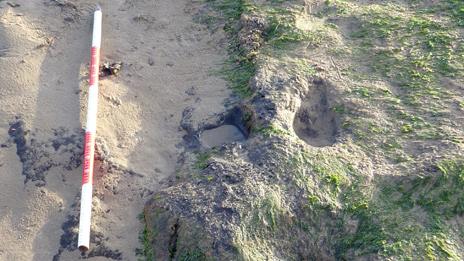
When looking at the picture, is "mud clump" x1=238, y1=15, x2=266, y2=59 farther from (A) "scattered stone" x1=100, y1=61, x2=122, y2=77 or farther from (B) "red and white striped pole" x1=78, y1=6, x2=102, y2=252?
(B) "red and white striped pole" x1=78, y1=6, x2=102, y2=252

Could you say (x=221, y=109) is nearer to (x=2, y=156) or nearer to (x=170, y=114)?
(x=170, y=114)

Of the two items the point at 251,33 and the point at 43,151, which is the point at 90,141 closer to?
the point at 43,151

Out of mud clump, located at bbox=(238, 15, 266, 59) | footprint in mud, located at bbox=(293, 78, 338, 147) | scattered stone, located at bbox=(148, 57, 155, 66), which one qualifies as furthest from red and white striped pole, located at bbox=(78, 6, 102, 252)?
footprint in mud, located at bbox=(293, 78, 338, 147)

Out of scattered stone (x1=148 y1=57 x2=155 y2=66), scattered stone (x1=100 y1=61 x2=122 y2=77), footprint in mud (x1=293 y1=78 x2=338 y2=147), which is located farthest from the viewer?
scattered stone (x1=148 y1=57 x2=155 y2=66)

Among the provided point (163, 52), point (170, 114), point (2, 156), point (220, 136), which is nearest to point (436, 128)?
point (220, 136)

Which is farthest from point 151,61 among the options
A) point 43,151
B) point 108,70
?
point 43,151
